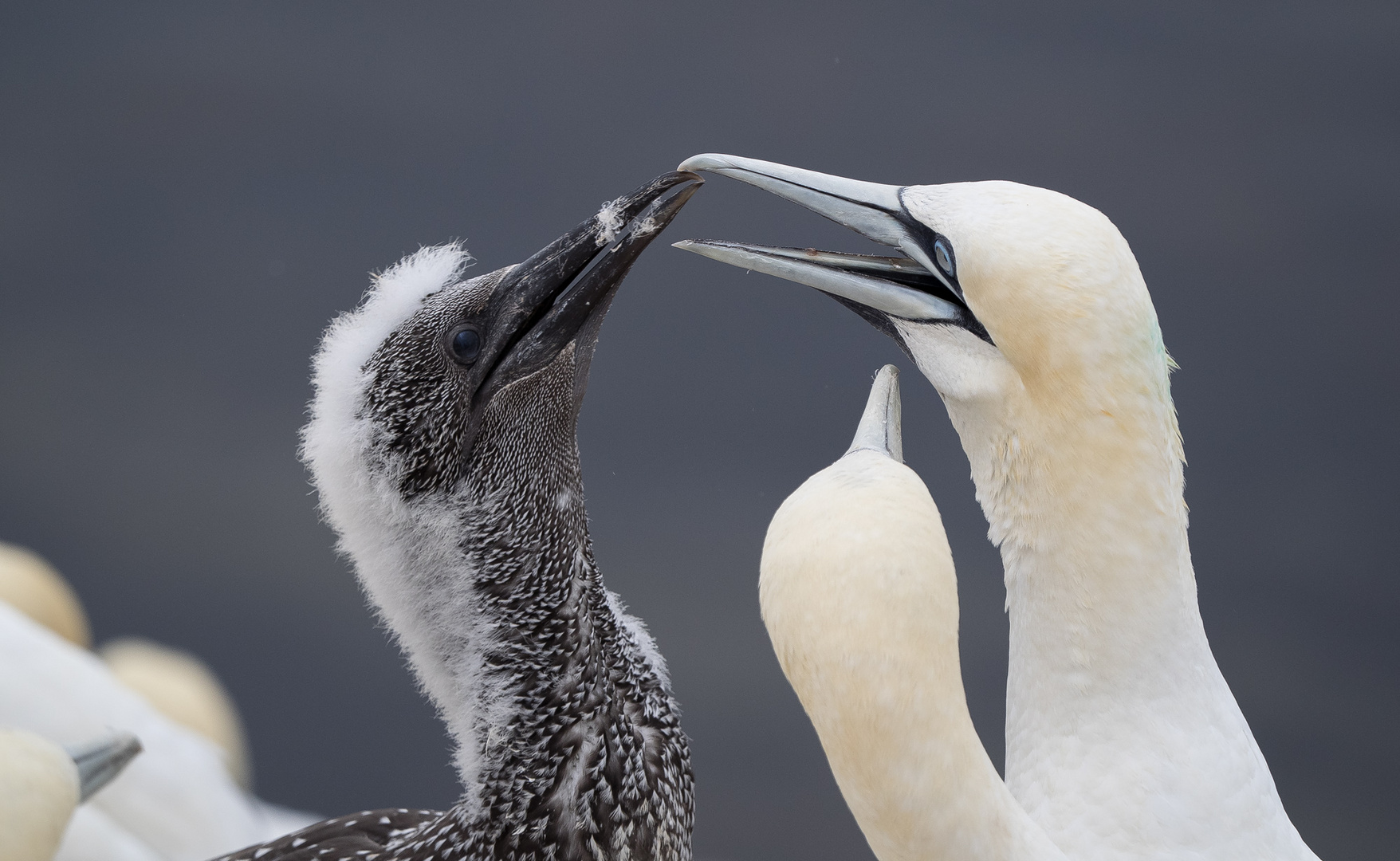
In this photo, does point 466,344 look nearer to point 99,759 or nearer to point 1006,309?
point 1006,309

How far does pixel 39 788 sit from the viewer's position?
7.69ft

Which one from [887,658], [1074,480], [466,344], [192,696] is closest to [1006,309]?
[1074,480]

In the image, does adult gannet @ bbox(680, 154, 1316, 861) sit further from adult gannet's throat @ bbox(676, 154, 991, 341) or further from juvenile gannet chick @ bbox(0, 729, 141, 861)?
juvenile gannet chick @ bbox(0, 729, 141, 861)

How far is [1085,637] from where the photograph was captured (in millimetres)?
1919

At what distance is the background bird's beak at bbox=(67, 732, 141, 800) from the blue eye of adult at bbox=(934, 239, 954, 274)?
6.23ft

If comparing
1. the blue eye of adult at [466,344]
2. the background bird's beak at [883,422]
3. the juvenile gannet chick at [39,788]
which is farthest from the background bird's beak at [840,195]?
the juvenile gannet chick at [39,788]

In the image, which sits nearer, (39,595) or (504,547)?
(504,547)

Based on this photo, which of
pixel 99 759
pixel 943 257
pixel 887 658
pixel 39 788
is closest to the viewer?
pixel 887 658

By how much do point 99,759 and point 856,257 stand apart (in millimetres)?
1801

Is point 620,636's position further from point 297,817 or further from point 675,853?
point 297,817

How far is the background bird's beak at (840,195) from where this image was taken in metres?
1.92

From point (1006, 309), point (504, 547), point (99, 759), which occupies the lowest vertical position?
point (99, 759)

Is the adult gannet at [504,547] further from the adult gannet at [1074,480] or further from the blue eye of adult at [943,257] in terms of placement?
the blue eye of adult at [943,257]

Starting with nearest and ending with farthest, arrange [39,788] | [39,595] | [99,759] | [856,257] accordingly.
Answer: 1. [856,257]
2. [39,788]
3. [99,759]
4. [39,595]
